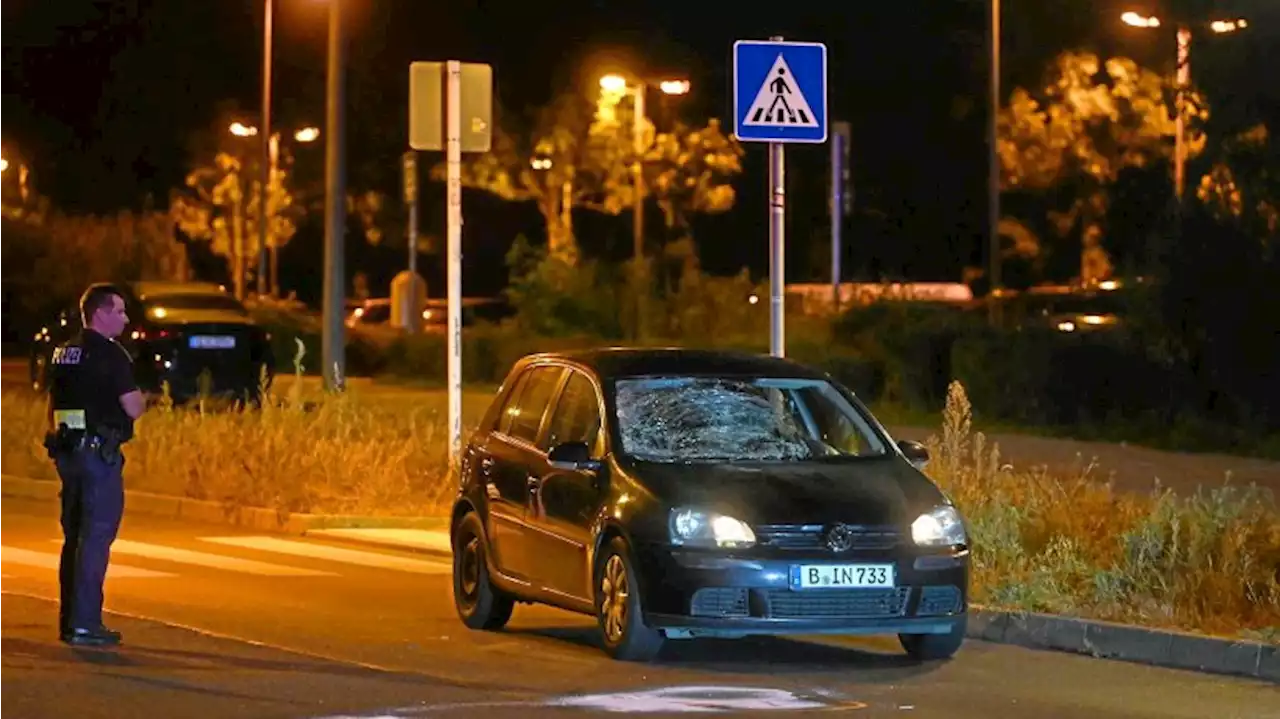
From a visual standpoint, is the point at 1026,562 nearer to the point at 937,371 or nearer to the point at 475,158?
the point at 937,371

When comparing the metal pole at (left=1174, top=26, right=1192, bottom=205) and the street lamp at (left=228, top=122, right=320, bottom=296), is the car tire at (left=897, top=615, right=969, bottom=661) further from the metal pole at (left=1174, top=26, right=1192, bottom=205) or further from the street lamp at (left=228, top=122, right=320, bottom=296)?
the street lamp at (left=228, top=122, right=320, bottom=296)

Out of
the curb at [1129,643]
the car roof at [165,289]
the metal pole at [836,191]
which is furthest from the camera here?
the metal pole at [836,191]

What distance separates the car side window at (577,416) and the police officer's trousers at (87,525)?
2195 mm

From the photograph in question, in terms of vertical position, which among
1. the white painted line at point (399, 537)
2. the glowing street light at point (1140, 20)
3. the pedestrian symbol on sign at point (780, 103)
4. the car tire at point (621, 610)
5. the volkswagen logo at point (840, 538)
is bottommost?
the white painted line at point (399, 537)

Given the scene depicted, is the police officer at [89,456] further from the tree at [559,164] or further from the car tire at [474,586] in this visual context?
the tree at [559,164]

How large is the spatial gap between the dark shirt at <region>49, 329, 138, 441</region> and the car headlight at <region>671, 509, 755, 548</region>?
2857 millimetres

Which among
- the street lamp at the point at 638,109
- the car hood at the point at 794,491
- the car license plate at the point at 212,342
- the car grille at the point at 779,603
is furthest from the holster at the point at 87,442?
the street lamp at the point at 638,109

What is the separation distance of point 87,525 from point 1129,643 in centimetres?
517

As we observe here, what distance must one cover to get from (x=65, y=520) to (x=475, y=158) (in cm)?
4091

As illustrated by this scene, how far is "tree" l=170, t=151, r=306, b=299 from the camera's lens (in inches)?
2295

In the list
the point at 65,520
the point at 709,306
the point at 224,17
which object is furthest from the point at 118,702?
the point at 224,17

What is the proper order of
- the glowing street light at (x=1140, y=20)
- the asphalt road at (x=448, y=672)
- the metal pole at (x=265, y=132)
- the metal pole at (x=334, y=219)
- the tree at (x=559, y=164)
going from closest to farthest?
the asphalt road at (x=448, y=672), the metal pole at (x=334, y=219), the glowing street light at (x=1140, y=20), the metal pole at (x=265, y=132), the tree at (x=559, y=164)

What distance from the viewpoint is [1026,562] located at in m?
13.0

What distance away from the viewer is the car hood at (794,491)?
10.6 m
